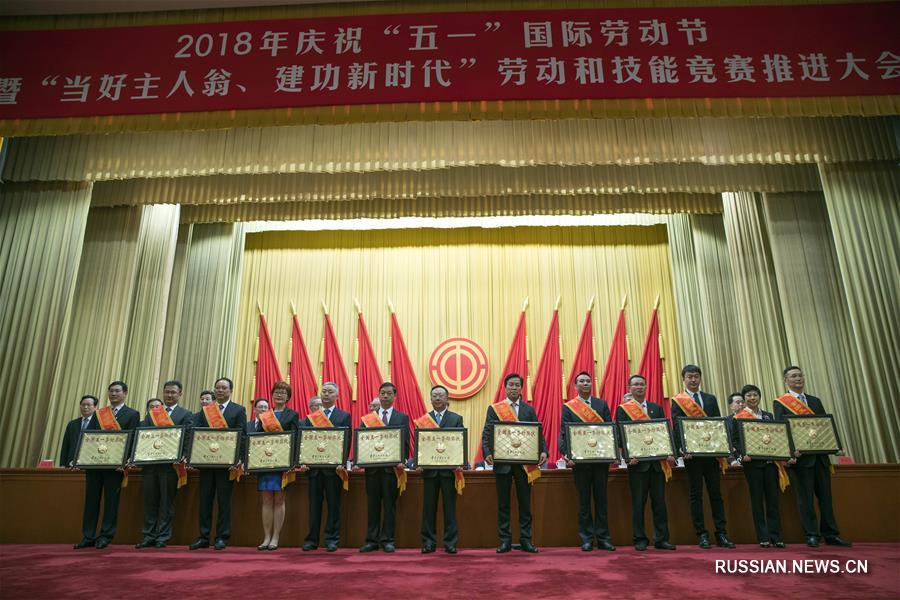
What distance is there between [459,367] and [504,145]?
13.2 ft

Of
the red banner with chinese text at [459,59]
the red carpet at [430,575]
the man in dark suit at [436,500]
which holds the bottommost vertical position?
the red carpet at [430,575]

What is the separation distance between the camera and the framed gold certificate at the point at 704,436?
4.66 m

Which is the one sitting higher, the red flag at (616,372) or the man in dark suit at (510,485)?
the red flag at (616,372)

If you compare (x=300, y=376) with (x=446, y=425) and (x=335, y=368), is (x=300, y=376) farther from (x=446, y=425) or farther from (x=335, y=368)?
(x=446, y=425)

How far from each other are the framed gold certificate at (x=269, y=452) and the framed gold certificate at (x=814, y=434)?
371 cm

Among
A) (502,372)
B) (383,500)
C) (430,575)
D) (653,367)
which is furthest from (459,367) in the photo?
(430,575)

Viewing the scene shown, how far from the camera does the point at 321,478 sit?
4977 mm

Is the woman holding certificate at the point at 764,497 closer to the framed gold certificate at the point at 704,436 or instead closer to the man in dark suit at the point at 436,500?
the framed gold certificate at the point at 704,436

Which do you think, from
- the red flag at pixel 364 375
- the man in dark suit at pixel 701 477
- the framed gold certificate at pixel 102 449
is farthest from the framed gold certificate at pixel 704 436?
the red flag at pixel 364 375

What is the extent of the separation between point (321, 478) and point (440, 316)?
5.00 m

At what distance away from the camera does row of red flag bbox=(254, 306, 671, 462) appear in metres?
9.25

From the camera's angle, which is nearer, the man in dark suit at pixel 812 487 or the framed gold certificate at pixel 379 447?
the man in dark suit at pixel 812 487

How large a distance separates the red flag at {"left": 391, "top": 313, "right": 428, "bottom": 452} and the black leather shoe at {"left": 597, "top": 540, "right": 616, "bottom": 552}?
477cm

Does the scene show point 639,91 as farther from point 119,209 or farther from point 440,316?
point 119,209
